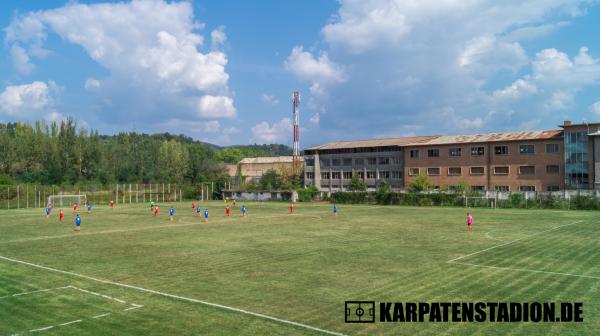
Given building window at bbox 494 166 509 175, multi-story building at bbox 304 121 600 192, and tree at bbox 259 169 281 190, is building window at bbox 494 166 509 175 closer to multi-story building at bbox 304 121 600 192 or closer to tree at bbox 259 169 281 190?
multi-story building at bbox 304 121 600 192

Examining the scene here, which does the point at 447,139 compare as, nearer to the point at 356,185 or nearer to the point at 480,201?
the point at 356,185

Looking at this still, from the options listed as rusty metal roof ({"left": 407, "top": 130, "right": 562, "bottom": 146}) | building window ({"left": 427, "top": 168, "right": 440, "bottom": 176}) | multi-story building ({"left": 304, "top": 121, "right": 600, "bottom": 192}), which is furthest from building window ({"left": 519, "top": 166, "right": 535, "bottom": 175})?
building window ({"left": 427, "top": 168, "right": 440, "bottom": 176})

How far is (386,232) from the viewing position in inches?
1556

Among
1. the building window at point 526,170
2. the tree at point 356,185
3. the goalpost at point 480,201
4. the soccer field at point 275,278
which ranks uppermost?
the building window at point 526,170

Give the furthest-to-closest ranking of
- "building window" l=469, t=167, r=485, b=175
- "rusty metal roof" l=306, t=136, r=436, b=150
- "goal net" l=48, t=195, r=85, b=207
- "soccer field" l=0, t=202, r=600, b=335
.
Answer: "rusty metal roof" l=306, t=136, r=436, b=150 < "goal net" l=48, t=195, r=85, b=207 < "building window" l=469, t=167, r=485, b=175 < "soccer field" l=0, t=202, r=600, b=335

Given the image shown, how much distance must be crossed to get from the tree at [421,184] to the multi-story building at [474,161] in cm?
403

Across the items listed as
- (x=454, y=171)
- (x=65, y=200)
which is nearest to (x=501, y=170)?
(x=454, y=171)

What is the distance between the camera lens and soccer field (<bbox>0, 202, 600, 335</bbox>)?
14.8 m

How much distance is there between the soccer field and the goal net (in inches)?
2202

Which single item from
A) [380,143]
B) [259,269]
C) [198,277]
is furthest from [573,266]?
[380,143]

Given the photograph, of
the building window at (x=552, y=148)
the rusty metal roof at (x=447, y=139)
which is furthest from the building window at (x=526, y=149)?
the building window at (x=552, y=148)

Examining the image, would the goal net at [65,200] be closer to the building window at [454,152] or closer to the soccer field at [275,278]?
the soccer field at [275,278]

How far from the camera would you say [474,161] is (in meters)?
88.1

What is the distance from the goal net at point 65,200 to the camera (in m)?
89.0
